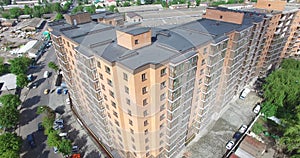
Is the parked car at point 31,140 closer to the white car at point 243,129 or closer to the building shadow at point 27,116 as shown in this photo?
the building shadow at point 27,116

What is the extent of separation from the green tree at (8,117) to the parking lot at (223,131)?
43.9 m

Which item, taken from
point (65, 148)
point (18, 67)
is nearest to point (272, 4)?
point (65, 148)

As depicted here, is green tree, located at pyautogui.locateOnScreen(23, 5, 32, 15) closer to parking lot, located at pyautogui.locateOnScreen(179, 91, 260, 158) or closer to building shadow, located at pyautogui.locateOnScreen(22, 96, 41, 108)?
building shadow, located at pyautogui.locateOnScreen(22, 96, 41, 108)

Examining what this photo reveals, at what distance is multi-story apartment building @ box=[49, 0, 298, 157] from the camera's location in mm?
26172

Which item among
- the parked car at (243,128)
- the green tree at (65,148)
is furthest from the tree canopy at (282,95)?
the green tree at (65,148)

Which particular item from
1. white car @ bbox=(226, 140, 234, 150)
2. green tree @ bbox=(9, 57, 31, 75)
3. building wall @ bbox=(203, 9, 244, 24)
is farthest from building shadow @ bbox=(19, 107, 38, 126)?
building wall @ bbox=(203, 9, 244, 24)

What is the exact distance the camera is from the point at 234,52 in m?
39.5

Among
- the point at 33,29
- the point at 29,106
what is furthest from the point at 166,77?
the point at 33,29

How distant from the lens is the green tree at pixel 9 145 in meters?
37.4

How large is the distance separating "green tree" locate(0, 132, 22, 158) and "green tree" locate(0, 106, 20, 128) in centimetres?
763

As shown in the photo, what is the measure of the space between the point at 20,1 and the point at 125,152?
224646 millimetres

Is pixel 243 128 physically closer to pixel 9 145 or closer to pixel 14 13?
pixel 9 145

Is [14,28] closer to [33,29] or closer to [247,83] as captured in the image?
[33,29]

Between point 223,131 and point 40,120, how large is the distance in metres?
52.0
